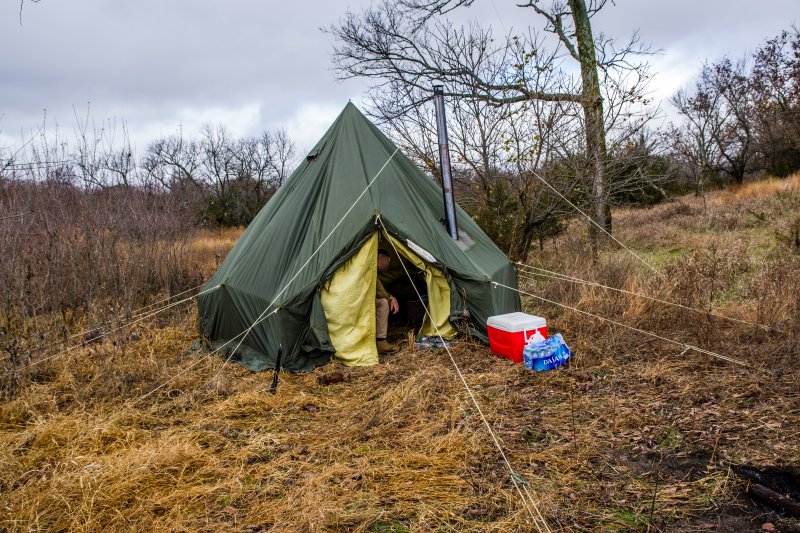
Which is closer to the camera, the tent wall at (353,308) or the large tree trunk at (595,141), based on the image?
the tent wall at (353,308)

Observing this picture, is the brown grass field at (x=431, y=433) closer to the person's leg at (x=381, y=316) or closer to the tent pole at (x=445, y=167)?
the person's leg at (x=381, y=316)

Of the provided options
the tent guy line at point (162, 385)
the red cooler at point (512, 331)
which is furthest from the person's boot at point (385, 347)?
the tent guy line at point (162, 385)

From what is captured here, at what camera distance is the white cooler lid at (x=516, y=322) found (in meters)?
5.09

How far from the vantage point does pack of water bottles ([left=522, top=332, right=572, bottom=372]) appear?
4.81 meters

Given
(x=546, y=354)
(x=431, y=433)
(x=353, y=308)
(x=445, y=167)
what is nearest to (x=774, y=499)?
(x=431, y=433)

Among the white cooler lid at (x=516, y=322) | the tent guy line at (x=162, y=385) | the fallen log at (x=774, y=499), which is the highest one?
the white cooler lid at (x=516, y=322)

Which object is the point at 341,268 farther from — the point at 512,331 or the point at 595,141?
the point at 595,141

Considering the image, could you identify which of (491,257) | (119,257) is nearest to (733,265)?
(491,257)

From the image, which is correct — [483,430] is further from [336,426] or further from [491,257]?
[491,257]

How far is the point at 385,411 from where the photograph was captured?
4039mm

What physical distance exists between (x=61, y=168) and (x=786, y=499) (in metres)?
7.11

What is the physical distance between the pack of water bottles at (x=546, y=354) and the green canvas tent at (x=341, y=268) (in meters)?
0.86

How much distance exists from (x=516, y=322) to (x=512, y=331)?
0.30ft

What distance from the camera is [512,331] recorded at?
16.8 feet
